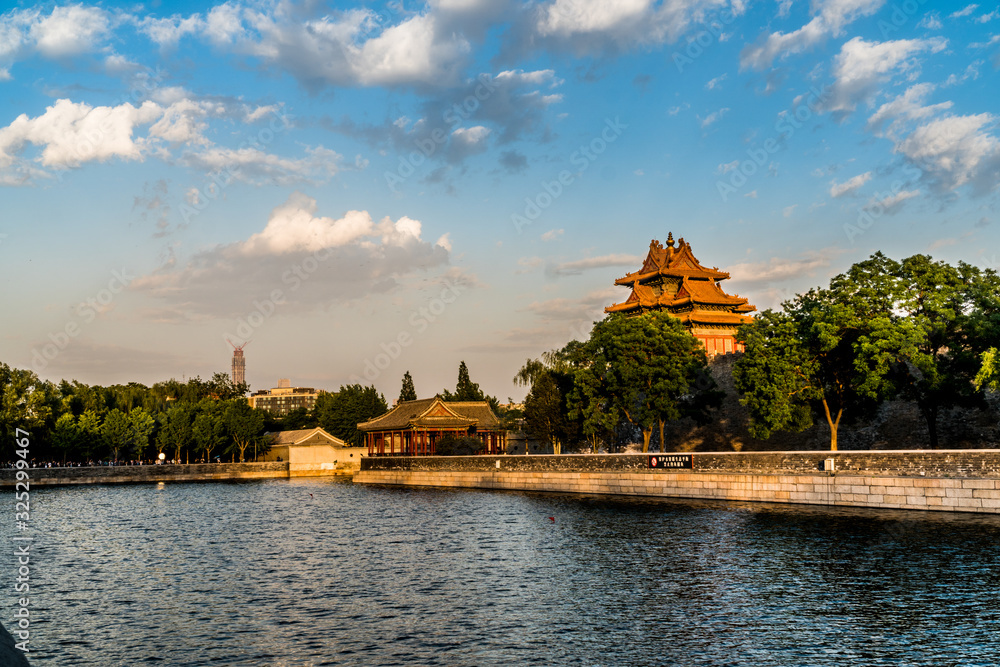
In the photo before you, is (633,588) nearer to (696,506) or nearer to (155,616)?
(155,616)

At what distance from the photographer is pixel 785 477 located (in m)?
37.9

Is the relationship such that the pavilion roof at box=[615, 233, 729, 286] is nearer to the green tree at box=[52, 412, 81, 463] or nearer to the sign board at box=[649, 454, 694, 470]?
the sign board at box=[649, 454, 694, 470]

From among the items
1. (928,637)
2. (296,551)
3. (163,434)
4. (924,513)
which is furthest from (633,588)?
(163,434)

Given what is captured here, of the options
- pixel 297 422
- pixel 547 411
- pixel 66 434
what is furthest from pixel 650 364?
pixel 297 422

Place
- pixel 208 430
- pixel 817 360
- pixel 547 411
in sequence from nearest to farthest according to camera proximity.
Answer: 1. pixel 817 360
2. pixel 547 411
3. pixel 208 430

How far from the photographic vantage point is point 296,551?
1155 inches

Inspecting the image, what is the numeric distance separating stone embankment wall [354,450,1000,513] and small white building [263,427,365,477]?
32.8 metres

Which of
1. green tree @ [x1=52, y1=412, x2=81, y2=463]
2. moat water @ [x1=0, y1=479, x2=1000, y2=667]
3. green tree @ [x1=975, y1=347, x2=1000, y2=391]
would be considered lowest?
moat water @ [x1=0, y1=479, x2=1000, y2=667]

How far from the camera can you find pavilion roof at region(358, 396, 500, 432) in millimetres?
69625

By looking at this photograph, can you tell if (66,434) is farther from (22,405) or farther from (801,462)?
(801,462)

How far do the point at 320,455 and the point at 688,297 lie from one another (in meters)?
43.1

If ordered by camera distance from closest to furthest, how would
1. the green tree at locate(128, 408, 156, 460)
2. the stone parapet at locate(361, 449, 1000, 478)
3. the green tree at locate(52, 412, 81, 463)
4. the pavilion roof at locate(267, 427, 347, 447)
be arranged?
the stone parapet at locate(361, 449, 1000, 478) < the green tree at locate(52, 412, 81, 463) < the green tree at locate(128, 408, 156, 460) < the pavilion roof at locate(267, 427, 347, 447)

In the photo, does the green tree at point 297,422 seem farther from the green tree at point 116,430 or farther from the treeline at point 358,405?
the green tree at point 116,430

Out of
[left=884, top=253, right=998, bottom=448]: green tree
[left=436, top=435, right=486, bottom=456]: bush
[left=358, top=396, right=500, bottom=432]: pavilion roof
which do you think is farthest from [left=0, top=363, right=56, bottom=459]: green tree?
[left=884, top=253, right=998, bottom=448]: green tree
